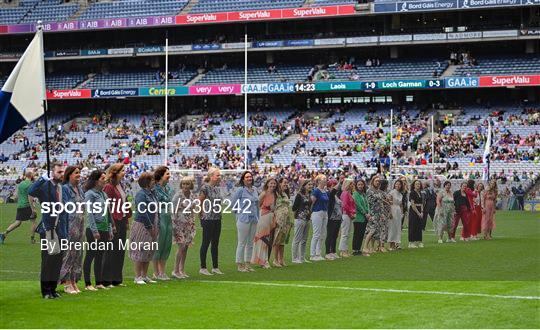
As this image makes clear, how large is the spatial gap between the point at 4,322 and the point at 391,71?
1993 inches

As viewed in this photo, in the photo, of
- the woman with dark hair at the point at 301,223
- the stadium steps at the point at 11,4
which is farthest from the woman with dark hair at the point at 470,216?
A: the stadium steps at the point at 11,4

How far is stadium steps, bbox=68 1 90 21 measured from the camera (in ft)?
229

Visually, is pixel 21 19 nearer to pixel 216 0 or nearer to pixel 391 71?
pixel 216 0

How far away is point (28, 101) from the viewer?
15.2 meters

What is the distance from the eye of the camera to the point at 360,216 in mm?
22266

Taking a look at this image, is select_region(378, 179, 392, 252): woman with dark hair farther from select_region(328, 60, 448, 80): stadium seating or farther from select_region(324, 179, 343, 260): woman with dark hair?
select_region(328, 60, 448, 80): stadium seating

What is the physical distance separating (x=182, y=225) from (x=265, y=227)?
7.87 ft

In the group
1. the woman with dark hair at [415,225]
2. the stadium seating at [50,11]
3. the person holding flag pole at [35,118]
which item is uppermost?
the stadium seating at [50,11]

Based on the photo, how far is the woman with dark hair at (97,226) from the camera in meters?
15.1

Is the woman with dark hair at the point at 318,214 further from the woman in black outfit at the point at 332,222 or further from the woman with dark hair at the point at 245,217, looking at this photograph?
the woman with dark hair at the point at 245,217

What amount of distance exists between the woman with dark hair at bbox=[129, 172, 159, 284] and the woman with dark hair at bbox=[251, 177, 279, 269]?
3345 mm

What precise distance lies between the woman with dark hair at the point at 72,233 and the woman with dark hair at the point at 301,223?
6.13 metres

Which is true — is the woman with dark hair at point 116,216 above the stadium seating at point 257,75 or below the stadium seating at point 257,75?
below


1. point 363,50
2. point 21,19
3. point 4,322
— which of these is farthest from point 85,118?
point 4,322
